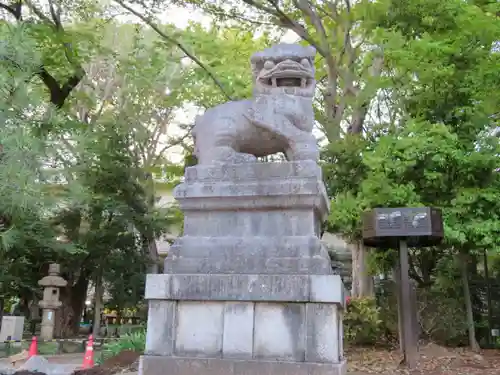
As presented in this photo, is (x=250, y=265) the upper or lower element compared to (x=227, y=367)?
upper

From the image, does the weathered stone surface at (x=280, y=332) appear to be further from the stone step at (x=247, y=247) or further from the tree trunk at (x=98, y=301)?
the tree trunk at (x=98, y=301)

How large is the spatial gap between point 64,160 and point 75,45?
522 cm

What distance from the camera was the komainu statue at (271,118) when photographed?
500 centimetres

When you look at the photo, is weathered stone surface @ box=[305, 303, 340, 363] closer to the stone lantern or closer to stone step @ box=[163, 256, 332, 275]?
stone step @ box=[163, 256, 332, 275]

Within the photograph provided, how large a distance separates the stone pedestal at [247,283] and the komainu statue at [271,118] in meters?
0.22

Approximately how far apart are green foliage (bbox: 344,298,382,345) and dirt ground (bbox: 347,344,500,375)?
1.32 feet

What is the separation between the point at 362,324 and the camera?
35.3 feet

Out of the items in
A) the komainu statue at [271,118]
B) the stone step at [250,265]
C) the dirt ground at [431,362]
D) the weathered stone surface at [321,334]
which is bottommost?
the dirt ground at [431,362]

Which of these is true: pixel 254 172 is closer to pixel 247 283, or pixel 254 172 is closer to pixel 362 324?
pixel 247 283

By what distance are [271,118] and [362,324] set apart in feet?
24.0

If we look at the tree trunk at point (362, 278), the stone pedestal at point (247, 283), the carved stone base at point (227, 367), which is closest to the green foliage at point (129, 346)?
the carved stone base at point (227, 367)

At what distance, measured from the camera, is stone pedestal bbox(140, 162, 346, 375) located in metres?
4.28

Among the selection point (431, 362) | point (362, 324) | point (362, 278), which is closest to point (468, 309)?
point (362, 324)

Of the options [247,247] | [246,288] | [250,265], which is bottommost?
[246,288]
